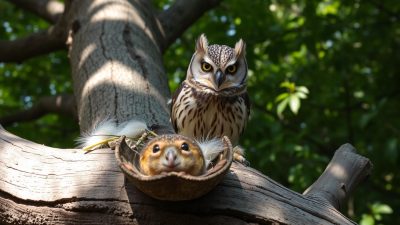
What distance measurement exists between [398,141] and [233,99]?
252cm

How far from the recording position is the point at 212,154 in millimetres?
2283

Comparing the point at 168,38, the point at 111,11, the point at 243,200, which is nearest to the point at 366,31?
the point at 168,38

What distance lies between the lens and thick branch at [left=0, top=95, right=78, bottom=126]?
5461 mm

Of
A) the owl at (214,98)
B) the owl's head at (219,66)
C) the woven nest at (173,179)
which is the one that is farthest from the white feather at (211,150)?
the owl's head at (219,66)

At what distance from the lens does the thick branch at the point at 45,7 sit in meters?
5.70

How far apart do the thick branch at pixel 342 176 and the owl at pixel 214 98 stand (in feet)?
2.13

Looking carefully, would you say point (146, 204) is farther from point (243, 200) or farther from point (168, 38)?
point (168, 38)

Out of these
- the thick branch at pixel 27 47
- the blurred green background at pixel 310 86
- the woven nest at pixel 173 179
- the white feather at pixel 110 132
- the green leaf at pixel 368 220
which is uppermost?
the woven nest at pixel 173 179

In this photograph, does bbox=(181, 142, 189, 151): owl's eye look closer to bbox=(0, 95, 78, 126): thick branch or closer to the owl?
the owl

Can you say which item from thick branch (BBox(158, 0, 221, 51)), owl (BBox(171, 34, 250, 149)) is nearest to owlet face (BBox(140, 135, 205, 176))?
owl (BBox(171, 34, 250, 149))

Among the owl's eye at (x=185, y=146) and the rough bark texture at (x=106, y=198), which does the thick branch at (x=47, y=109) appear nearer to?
the rough bark texture at (x=106, y=198)

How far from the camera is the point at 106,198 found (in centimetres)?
227

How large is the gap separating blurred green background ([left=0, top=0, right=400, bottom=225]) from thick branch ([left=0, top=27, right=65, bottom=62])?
89 cm

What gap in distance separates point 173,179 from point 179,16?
358 cm
